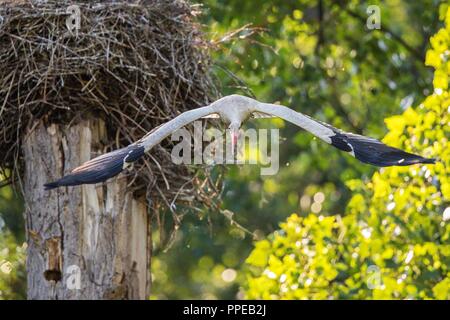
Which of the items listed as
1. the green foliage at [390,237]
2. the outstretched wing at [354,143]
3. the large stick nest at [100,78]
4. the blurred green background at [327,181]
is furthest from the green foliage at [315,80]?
the outstretched wing at [354,143]

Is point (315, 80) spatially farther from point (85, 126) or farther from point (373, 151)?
point (373, 151)

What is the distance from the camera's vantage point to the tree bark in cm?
766

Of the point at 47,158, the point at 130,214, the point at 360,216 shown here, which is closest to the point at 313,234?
the point at 360,216

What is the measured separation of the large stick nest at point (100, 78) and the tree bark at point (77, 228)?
0.45ft

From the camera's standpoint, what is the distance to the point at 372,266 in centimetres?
895

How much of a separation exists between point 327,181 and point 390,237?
6617mm

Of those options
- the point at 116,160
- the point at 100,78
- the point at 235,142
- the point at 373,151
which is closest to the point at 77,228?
the point at 116,160

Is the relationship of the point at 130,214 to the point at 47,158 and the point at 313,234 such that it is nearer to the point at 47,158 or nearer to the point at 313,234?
the point at 47,158

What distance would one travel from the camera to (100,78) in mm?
7988

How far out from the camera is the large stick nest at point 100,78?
7.91m

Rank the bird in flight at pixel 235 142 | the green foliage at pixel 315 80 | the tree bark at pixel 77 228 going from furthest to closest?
the green foliage at pixel 315 80
the tree bark at pixel 77 228
the bird in flight at pixel 235 142

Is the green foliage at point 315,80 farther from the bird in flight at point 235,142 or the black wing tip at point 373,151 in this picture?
the black wing tip at point 373,151

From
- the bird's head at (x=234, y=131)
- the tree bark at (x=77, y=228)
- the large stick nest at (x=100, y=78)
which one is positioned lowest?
the tree bark at (x=77, y=228)
